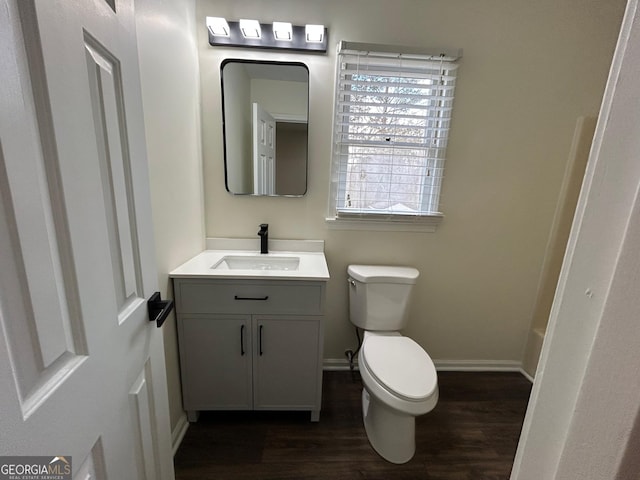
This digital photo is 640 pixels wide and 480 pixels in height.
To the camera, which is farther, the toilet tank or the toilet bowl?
the toilet tank

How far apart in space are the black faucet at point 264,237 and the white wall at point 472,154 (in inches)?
3.7

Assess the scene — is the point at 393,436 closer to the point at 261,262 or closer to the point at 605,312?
the point at 261,262

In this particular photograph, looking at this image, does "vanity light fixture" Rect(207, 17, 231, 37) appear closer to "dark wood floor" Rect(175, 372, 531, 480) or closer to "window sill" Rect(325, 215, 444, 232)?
"window sill" Rect(325, 215, 444, 232)

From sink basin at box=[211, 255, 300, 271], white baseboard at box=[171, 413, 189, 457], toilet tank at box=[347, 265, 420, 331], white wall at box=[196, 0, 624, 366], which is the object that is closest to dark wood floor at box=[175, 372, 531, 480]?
white baseboard at box=[171, 413, 189, 457]

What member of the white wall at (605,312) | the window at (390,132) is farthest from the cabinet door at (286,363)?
the white wall at (605,312)

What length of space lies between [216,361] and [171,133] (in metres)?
1.14

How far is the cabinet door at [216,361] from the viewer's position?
132cm

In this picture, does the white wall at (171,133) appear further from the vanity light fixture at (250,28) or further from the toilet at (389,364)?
the toilet at (389,364)

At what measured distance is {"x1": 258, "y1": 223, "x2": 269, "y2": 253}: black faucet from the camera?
1.62 meters

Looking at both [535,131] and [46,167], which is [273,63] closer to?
[46,167]

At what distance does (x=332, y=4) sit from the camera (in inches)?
56.9

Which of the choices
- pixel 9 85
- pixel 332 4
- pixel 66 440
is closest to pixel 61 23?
pixel 9 85

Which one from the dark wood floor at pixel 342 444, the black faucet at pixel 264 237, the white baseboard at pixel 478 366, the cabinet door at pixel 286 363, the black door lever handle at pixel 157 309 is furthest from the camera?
the white baseboard at pixel 478 366

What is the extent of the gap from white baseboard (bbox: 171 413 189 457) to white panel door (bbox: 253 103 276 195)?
4.35 ft
